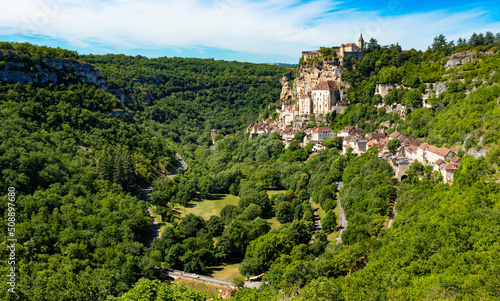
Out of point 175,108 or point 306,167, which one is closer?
point 306,167

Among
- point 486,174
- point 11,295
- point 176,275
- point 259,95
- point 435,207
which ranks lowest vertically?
point 176,275

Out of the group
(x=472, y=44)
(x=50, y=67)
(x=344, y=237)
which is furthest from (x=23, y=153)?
(x=472, y=44)

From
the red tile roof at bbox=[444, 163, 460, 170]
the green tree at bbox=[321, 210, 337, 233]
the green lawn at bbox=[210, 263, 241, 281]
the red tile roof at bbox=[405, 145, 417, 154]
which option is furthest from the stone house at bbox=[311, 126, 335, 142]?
the green lawn at bbox=[210, 263, 241, 281]

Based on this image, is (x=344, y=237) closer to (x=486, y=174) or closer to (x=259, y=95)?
(x=486, y=174)

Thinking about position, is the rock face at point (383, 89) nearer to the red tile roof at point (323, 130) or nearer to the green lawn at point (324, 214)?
the red tile roof at point (323, 130)

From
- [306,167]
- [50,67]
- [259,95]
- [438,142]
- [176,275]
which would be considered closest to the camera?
[176,275]

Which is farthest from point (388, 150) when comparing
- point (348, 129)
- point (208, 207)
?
point (208, 207)

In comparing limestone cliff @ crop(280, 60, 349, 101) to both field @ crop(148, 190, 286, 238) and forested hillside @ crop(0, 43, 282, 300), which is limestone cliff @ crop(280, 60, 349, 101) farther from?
forested hillside @ crop(0, 43, 282, 300)
